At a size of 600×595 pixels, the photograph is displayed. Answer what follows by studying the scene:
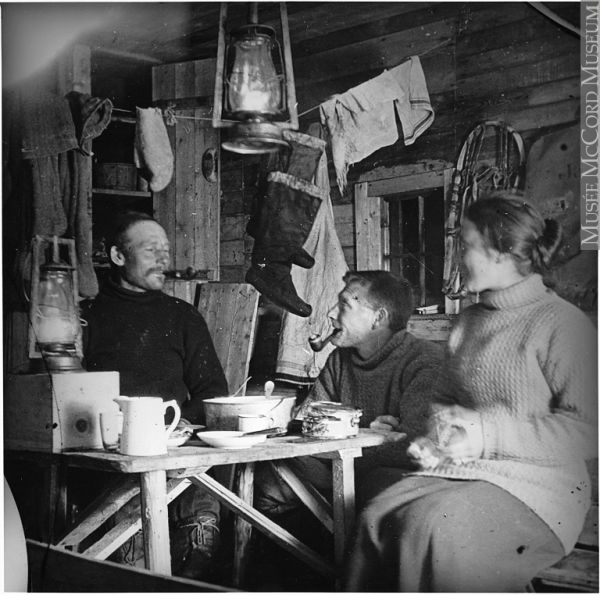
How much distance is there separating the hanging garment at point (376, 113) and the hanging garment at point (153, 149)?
0.58 metres

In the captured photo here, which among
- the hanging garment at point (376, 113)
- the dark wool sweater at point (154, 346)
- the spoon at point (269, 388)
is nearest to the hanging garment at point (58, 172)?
the dark wool sweater at point (154, 346)

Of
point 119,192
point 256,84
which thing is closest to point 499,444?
point 256,84

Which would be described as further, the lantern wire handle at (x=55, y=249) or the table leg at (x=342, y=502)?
the lantern wire handle at (x=55, y=249)

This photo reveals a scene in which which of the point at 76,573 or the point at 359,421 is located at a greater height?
the point at 359,421

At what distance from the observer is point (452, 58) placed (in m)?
2.82

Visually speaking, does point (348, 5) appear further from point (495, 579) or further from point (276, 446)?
point (495, 579)

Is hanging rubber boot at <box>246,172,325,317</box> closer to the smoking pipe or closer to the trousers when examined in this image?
the smoking pipe

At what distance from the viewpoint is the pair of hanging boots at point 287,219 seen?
2986 millimetres

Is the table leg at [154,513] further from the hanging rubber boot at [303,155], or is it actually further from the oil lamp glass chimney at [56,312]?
the hanging rubber boot at [303,155]

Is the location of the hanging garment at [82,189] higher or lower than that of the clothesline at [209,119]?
lower

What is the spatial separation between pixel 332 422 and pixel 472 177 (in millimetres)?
917

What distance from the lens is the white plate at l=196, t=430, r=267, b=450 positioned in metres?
2.65

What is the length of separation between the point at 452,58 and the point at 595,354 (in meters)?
1.05

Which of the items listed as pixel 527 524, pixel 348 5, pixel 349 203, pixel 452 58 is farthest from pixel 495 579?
pixel 348 5
